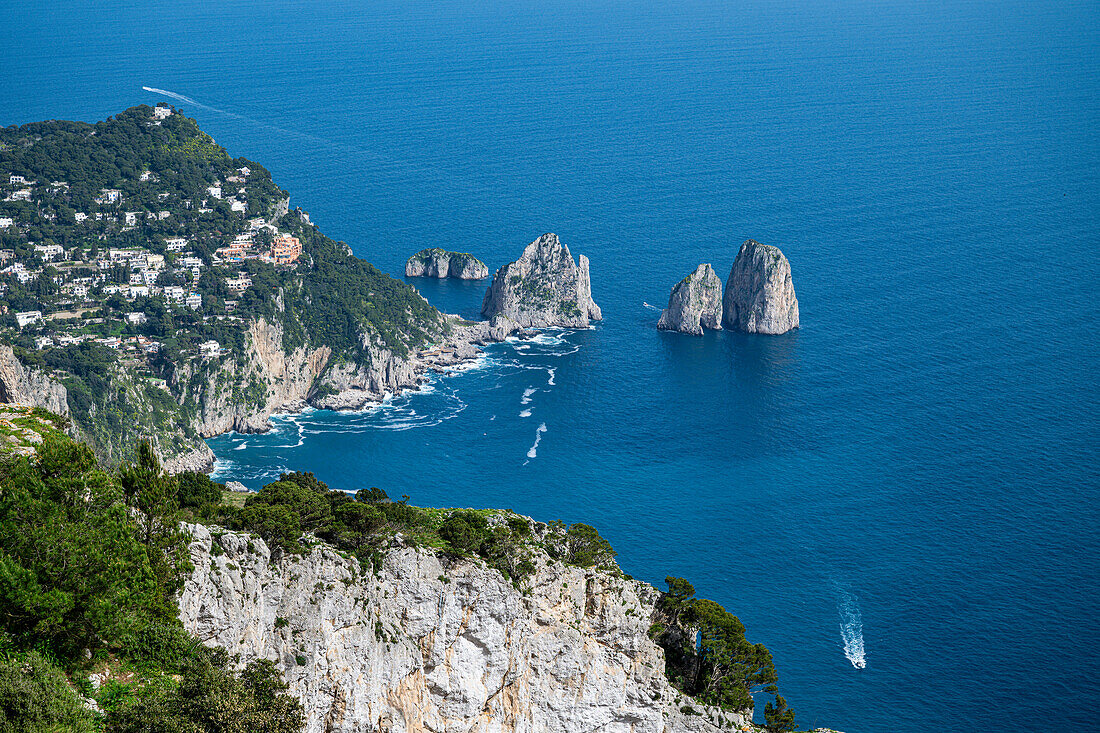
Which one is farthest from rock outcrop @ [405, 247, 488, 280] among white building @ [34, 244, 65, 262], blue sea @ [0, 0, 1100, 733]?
white building @ [34, 244, 65, 262]

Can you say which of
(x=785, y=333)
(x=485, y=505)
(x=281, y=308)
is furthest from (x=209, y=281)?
(x=785, y=333)

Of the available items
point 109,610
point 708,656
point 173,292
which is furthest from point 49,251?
point 109,610

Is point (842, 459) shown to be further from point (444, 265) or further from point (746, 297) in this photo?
point (444, 265)

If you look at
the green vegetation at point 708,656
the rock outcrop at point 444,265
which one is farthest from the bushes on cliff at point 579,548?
the rock outcrop at point 444,265

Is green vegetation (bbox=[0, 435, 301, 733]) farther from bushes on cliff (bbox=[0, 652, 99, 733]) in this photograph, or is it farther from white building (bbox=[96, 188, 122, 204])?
white building (bbox=[96, 188, 122, 204])

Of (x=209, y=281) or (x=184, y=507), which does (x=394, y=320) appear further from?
(x=184, y=507)

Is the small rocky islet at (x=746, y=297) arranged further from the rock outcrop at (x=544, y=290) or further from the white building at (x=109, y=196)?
the white building at (x=109, y=196)

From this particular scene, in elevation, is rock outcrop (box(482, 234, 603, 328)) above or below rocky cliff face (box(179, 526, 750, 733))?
above
